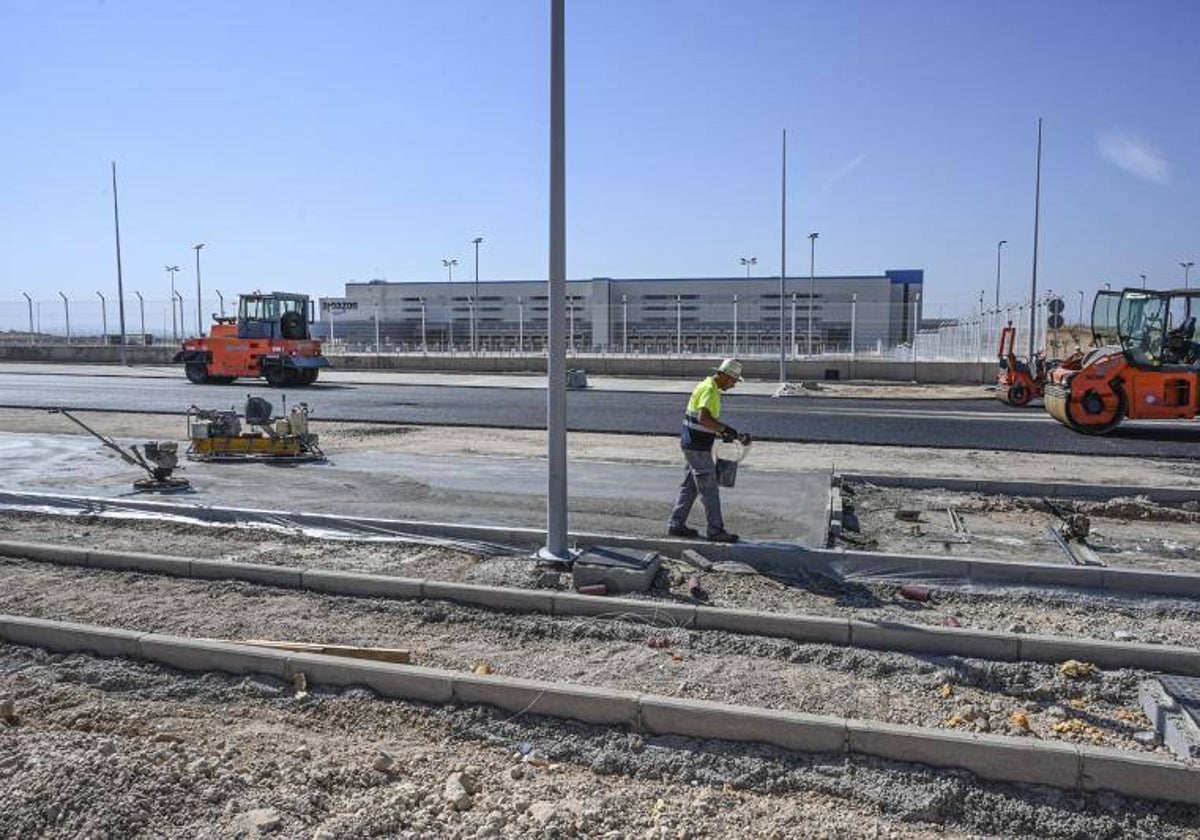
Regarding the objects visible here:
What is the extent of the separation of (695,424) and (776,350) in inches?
1307

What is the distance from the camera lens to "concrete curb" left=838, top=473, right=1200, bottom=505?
33.5ft

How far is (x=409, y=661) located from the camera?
5.39 metres

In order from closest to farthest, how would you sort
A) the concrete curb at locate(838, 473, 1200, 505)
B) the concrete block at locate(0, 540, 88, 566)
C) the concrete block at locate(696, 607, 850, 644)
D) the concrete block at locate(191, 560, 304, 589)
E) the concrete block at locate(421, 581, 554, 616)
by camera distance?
the concrete block at locate(696, 607, 850, 644) → the concrete block at locate(421, 581, 554, 616) → the concrete block at locate(191, 560, 304, 589) → the concrete block at locate(0, 540, 88, 566) → the concrete curb at locate(838, 473, 1200, 505)

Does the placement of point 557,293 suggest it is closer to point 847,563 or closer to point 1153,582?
point 847,563

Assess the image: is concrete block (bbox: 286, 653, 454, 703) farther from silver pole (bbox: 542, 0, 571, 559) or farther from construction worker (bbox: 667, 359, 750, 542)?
construction worker (bbox: 667, 359, 750, 542)

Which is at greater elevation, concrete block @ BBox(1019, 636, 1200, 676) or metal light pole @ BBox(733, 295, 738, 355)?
metal light pole @ BBox(733, 295, 738, 355)

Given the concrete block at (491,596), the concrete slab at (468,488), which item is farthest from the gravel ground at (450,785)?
the concrete slab at (468,488)

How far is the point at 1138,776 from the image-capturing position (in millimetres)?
3959

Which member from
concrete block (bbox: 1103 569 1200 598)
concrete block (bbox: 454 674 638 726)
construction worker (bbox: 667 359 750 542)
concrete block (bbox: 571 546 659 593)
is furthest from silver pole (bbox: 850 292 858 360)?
concrete block (bbox: 454 674 638 726)

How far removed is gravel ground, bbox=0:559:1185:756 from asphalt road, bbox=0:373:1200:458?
1035cm

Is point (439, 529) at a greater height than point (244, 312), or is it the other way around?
point (244, 312)

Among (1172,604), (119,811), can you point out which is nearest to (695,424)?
(1172,604)

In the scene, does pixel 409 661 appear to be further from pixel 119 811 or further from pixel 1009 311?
pixel 1009 311

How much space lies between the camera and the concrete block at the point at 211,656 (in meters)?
5.16
